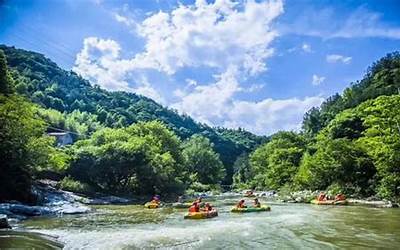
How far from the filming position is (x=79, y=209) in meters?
32.9

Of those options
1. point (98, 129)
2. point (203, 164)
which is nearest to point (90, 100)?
point (98, 129)

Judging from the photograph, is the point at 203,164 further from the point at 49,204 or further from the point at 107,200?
the point at 49,204

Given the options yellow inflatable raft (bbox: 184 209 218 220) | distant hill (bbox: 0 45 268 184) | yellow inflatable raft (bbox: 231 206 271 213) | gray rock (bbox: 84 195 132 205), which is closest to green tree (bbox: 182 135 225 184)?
distant hill (bbox: 0 45 268 184)

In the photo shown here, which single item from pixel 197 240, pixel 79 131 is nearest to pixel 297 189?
pixel 197 240

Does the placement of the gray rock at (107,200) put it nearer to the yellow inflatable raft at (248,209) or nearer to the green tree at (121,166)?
the green tree at (121,166)

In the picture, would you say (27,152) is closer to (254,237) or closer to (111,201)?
(111,201)

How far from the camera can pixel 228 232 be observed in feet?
70.3

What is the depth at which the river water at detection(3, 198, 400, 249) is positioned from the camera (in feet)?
58.3

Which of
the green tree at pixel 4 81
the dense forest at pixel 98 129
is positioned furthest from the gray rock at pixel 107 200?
the green tree at pixel 4 81

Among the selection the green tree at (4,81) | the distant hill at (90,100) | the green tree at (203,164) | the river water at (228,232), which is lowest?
the river water at (228,232)

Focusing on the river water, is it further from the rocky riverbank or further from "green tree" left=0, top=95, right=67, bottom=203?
"green tree" left=0, top=95, right=67, bottom=203

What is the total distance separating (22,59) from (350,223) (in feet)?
403

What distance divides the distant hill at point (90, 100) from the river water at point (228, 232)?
73056mm

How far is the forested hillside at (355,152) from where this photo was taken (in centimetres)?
3859
